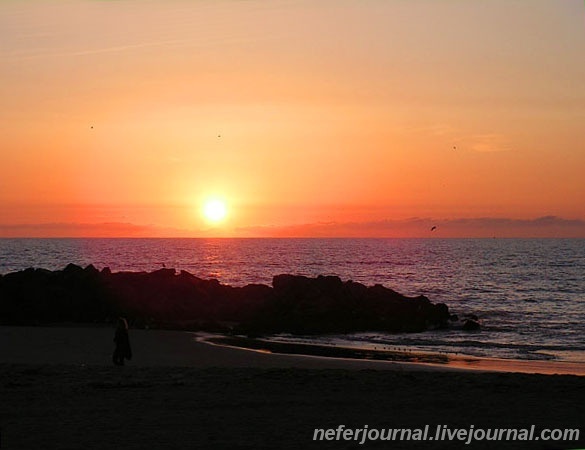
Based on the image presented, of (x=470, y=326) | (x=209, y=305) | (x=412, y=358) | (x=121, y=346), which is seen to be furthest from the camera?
(x=209, y=305)

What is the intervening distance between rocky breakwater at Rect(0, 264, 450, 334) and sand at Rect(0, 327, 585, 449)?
638 inches

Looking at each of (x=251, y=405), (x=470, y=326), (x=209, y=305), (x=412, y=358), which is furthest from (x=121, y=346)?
(x=470, y=326)

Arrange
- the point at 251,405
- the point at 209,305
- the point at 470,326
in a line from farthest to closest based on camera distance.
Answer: the point at 209,305
the point at 470,326
the point at 251,405

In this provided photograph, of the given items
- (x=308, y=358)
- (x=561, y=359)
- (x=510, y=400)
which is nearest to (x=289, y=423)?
(x=510, y=400)

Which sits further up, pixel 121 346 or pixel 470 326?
pixel 121 346

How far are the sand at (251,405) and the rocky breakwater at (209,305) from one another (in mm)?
16204

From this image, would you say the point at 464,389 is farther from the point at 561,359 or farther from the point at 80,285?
Result: the point at 80,285

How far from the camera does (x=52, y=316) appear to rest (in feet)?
120

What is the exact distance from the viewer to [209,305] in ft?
130

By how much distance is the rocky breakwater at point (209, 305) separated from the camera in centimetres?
3456

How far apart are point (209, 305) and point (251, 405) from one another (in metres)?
26.5

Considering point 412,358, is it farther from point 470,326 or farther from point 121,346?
point 470,326

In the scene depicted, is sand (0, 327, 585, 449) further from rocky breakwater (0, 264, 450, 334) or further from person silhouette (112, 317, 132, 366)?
→ rocky breakwater (0, 264, 450, 334)

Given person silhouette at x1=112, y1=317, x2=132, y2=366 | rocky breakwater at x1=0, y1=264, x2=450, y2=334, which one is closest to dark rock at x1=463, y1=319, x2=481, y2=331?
rocky breakwater at x1=0, y1=264, x2=450, y2=334
